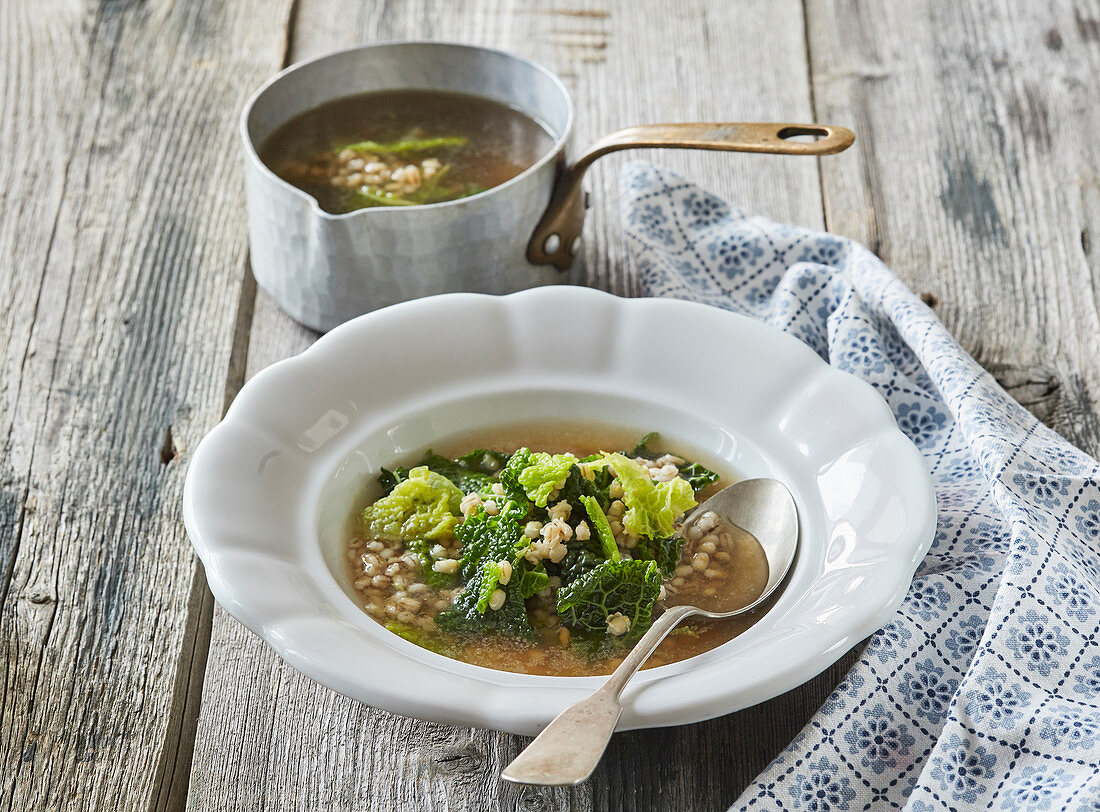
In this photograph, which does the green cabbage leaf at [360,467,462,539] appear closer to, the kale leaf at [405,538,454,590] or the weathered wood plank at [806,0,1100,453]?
the kale leaf at [405,538,454,590]

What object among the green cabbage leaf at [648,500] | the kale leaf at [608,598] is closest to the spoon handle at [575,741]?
the kale leaf at [608,598]

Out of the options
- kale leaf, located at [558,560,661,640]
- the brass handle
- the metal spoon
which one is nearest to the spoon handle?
the metal spoon

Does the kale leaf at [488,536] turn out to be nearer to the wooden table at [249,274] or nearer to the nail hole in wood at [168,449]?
the wooden table at [249,274]

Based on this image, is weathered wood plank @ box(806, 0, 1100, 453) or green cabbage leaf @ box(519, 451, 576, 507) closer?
green cabbage leaf @ box(519, 451, 576, 507)

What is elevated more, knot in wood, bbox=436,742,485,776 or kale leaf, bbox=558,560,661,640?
kale leaf, bbox=558,560,661,640

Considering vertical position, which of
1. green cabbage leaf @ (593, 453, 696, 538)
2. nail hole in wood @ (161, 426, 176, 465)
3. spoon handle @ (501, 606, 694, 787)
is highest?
spoon handle @ (501, 606, 694, 787)

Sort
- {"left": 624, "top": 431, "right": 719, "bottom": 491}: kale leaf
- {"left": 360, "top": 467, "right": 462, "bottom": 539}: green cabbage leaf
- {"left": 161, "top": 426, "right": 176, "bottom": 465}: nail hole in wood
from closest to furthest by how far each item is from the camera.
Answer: {"left": 360, "top": 467, "right": 462, "bottom": 539}: green cabbage leaf → {"left": 624, "top": 431, "right": 719, "bottom": 491}: kale leaf → {"left": 161, "top": 426, "right": 176, "bottom": 465}: nail hole in wood

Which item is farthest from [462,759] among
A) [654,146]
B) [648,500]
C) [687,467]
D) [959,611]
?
[654,146]

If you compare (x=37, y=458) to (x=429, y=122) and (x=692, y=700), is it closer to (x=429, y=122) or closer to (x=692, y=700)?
(x=429, y=122)

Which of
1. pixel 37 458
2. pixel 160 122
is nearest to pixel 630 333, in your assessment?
pixel 37 458
